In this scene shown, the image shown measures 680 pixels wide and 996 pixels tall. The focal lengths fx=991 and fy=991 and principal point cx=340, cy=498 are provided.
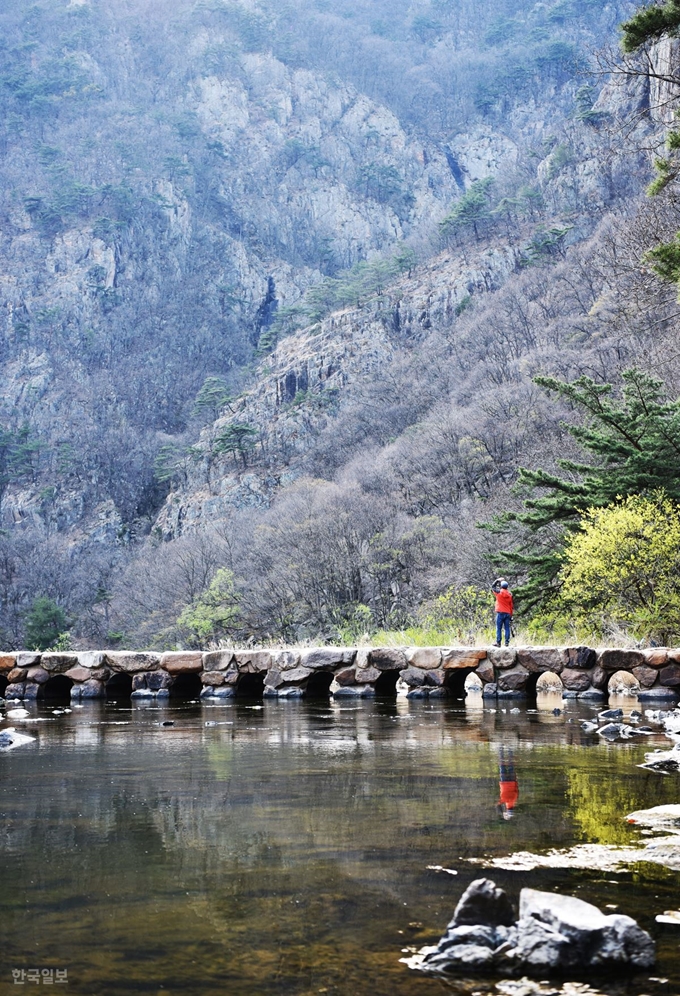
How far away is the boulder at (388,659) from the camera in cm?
1628

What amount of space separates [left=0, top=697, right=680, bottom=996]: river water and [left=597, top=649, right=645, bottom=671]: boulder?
19.4 ft

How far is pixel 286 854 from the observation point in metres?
4.69

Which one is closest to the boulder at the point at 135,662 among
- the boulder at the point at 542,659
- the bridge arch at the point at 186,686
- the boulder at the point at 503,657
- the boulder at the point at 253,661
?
the bridge arch at the point at 186,686

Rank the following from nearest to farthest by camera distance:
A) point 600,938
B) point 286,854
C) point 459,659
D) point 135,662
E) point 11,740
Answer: point 600,938, point 286,854, point 11,740, point 459,659, point 135,662

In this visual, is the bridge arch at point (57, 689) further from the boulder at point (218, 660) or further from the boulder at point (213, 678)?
the boulder at point (218, 660)

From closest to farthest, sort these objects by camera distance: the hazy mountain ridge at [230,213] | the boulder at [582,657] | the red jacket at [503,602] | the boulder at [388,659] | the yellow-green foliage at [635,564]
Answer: the boulder at [582,657] < the boulder at [388,659] < the red jacket at [503,602] < the yellow-green foliage at [635,564] < the hazy mountain ridge at [230,213]

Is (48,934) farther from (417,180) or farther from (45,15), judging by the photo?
(45,15)

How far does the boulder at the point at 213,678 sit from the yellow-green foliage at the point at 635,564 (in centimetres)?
668

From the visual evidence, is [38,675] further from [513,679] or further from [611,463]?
[611,463]

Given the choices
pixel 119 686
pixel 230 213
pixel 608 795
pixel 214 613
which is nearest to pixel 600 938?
pixel 608 795

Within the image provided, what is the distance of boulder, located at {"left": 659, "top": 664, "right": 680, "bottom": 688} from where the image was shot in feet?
47.9

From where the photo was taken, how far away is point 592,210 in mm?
77125

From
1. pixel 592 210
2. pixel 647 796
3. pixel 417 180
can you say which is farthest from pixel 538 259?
pixel 647 796

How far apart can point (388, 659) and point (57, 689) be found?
6080mm
